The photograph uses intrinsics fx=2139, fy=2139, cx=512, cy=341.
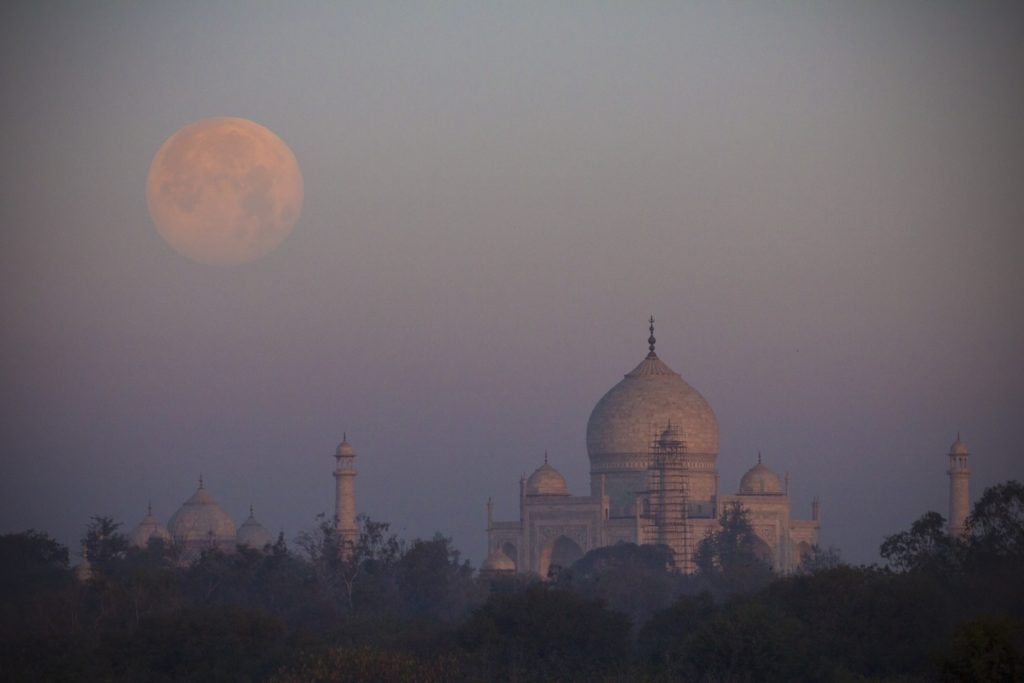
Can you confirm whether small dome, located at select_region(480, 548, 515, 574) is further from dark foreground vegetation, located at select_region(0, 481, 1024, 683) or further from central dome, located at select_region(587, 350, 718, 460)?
dark foreground vegetation, located at select_region(0, 481, 1024, 683)

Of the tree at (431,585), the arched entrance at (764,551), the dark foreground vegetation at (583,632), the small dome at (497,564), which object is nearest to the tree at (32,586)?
the dark foreground vegetation at (583,632)

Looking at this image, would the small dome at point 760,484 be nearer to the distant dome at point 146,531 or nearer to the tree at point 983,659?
the distant dome at point 146,531

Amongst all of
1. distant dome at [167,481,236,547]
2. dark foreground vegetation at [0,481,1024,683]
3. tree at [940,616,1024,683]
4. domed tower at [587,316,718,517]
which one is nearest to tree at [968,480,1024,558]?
dark foreground vegetation at [0,481,1024,683]

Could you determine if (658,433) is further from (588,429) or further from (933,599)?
(933,599)

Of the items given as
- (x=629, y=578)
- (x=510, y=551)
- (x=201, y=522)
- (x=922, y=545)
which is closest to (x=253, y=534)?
(x=201, y=522)

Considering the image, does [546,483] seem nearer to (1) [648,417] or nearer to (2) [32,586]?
(1) [648,417]

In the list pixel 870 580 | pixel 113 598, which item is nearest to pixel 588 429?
pixel 113 598
